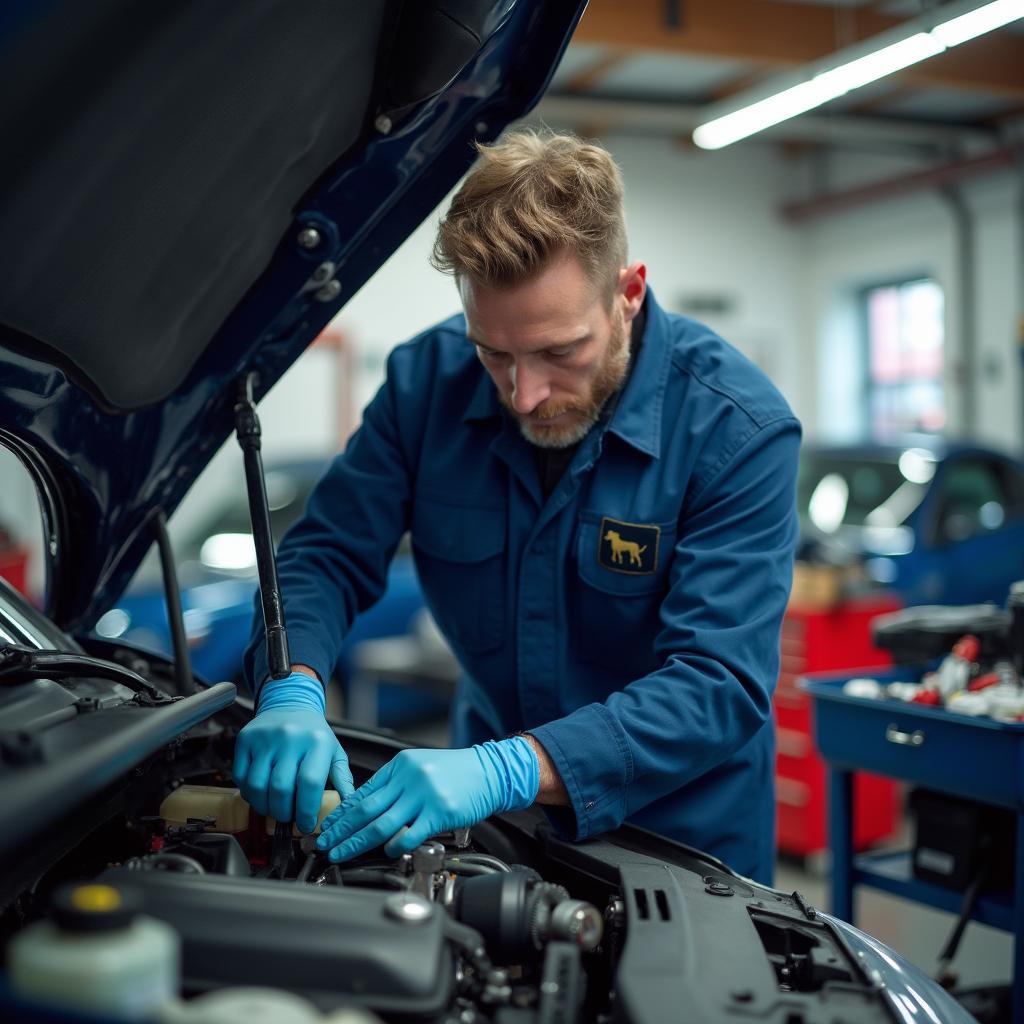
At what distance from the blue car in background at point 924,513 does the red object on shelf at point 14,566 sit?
3022 mm

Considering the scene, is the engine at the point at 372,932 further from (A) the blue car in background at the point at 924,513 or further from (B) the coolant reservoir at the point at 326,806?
(A) the blue car in background at the point at 924,513

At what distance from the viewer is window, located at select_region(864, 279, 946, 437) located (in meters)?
7.97

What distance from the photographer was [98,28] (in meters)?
0.96

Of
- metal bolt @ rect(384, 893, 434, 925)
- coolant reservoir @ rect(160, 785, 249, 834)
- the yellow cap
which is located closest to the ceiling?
coolant reservoir @ rect(160, 785, 249, 834)

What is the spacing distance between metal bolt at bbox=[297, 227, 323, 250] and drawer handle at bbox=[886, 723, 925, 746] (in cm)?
142

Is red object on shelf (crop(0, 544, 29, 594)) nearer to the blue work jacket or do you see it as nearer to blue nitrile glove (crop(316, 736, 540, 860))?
the blue work jacket

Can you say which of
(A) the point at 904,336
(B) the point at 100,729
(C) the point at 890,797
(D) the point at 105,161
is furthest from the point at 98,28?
(A) the point at 904,336

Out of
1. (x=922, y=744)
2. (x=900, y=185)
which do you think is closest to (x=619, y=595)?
(x=922, y=744)

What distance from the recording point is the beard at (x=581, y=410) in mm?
1482

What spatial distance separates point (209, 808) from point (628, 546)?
643mm

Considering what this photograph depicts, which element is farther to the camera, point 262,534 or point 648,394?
point 648,394

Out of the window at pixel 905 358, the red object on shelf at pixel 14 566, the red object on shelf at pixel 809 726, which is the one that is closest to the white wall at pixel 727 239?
the window at pixel 905 358

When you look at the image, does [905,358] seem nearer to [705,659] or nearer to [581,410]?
[581,410]

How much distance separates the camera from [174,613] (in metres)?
1.55
